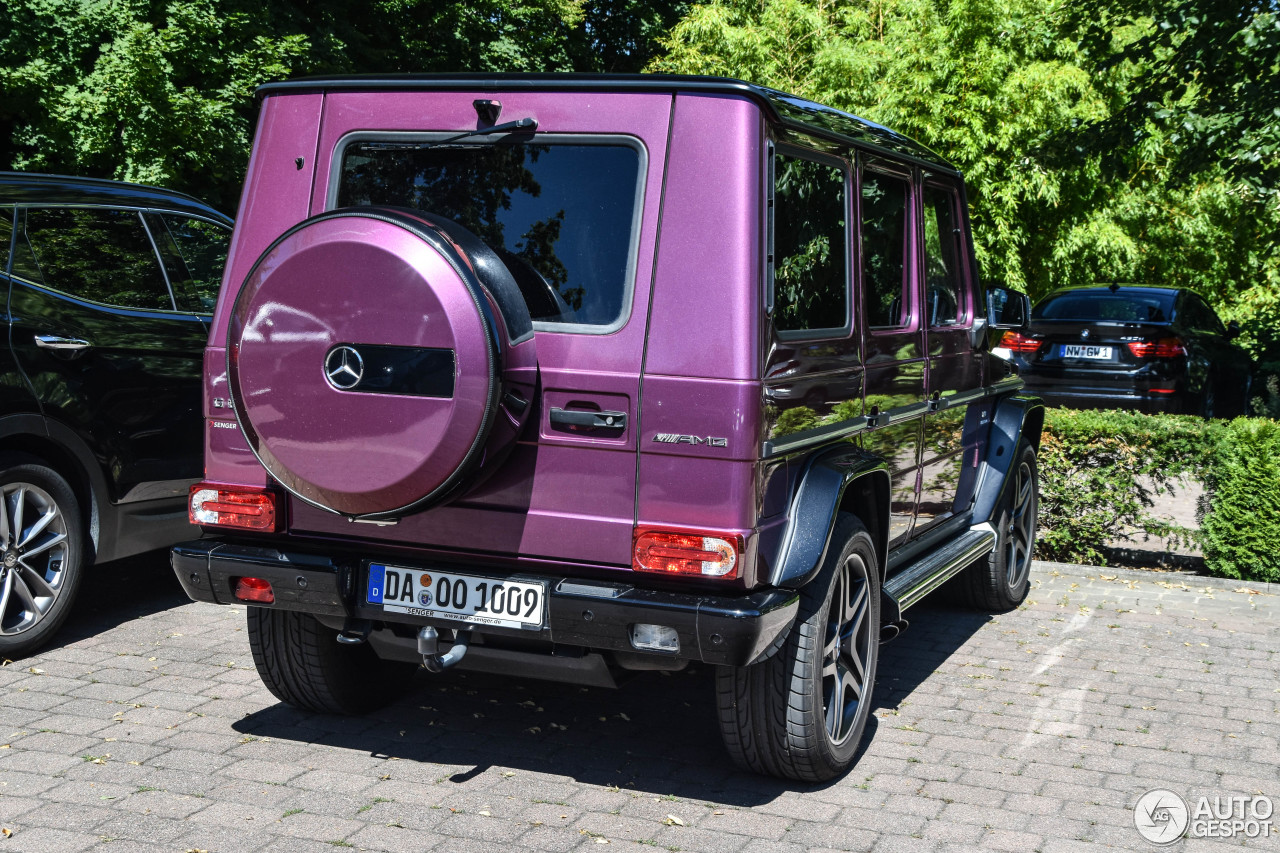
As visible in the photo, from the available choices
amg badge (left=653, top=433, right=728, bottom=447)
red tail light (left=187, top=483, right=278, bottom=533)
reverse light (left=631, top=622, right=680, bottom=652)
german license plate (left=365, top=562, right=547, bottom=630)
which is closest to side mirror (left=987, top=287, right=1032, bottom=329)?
amg badge (left=653, top=433, right=728, bottom=447)

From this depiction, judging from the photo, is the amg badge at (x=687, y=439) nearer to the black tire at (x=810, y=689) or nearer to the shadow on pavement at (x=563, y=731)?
the black tire at (x=810, y=689)

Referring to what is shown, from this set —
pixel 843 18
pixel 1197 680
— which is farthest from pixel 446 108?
pixel 843 18

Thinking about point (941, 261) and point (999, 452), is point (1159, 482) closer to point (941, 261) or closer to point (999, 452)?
point (999, 452)

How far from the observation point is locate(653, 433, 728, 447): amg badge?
3.85 meters

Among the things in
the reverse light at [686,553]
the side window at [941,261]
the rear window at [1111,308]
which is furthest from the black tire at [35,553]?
the rear window at [1111,308]

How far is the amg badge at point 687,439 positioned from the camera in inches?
151

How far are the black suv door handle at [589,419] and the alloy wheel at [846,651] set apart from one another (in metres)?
1.01

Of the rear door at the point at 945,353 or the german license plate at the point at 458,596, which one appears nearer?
the german license plate at the point at 458,596

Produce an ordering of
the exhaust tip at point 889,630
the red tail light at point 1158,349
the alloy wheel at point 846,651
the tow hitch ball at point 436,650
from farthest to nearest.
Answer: the red tail light at point 1158,349
the exhaust tip at point 889,630
the alloy wheel at point 846,651
the tow hitch ball at point 436,650

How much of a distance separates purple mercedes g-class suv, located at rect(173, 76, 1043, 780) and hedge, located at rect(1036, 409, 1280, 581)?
427 cm

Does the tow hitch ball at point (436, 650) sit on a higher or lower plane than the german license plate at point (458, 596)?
lower

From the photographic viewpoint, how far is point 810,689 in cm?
428

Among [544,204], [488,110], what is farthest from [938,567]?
[488,110]

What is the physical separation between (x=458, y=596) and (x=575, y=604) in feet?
1.42
